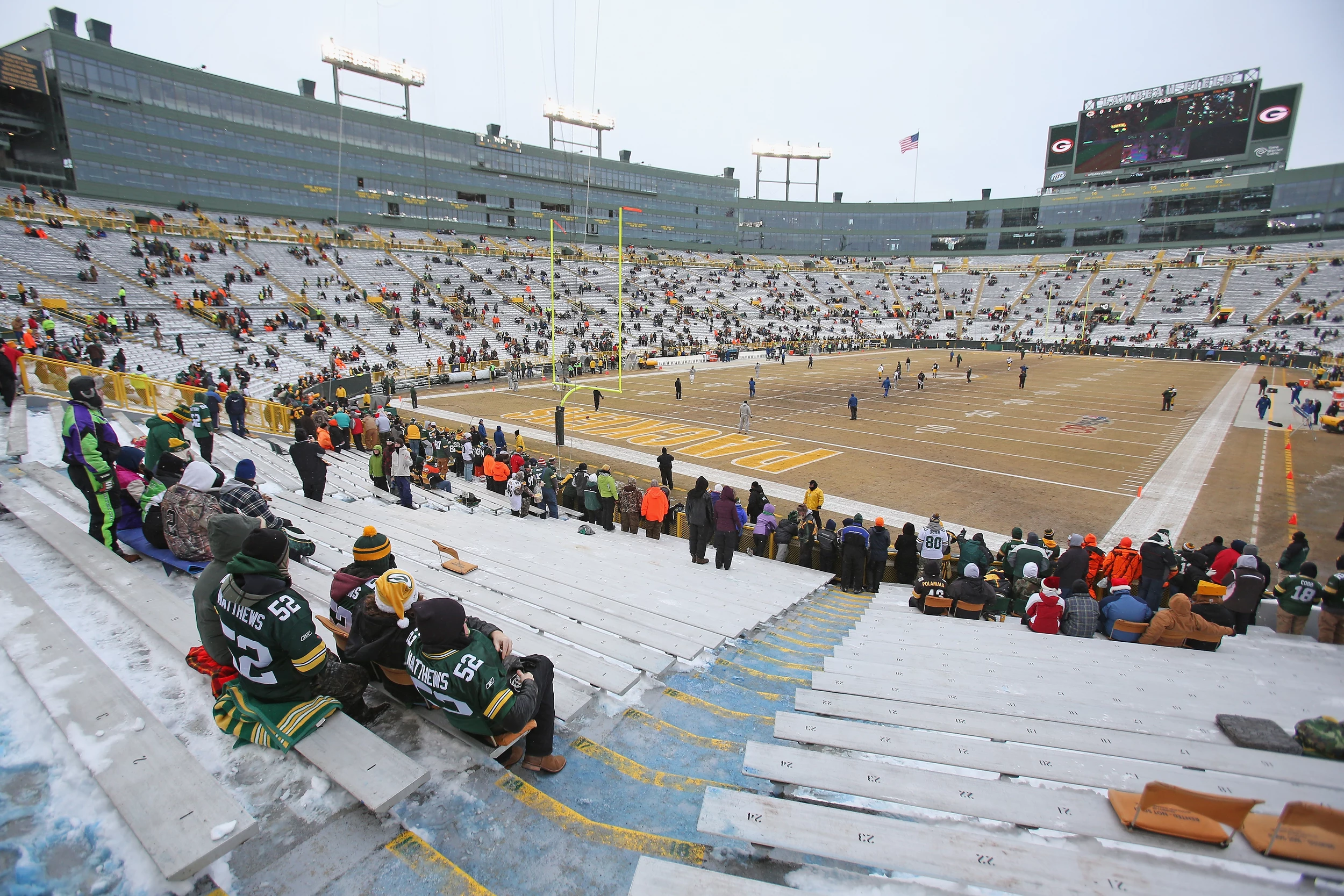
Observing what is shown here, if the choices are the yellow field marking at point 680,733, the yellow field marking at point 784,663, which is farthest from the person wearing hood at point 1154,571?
the yellow field marking at point 680,733

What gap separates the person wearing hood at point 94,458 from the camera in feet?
18.5

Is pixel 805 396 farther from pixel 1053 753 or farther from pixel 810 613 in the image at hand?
pixel 1053 753

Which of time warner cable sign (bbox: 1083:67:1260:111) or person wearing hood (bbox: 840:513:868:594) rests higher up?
time warner cable sign (bbox: 1083:67:1260:111)

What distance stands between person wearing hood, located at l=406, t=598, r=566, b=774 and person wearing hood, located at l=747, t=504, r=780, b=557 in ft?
26.8

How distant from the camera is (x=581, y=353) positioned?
4572 centimetres

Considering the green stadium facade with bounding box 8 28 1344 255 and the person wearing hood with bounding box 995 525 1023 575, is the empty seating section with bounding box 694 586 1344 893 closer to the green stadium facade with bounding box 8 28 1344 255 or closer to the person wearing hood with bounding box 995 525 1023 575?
the person wearing hood with bounding box 995 525 1023 575

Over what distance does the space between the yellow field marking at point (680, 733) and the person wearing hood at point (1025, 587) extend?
21.2 ft

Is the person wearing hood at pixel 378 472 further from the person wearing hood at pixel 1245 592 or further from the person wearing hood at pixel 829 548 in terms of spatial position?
the person wearing hood at pixel 1245 592

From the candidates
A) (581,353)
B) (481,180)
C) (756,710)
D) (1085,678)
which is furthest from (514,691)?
(481,180)

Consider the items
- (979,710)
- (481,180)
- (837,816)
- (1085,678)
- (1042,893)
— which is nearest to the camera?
(1042,893)

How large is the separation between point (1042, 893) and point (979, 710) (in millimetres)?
2054

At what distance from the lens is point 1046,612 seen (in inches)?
276

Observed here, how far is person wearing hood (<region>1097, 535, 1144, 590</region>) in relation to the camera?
8555 millimetres

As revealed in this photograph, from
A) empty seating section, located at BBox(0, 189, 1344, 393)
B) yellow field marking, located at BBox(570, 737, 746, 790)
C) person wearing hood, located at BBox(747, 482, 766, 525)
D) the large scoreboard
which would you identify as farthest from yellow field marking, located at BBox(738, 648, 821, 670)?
the large scoreboard
